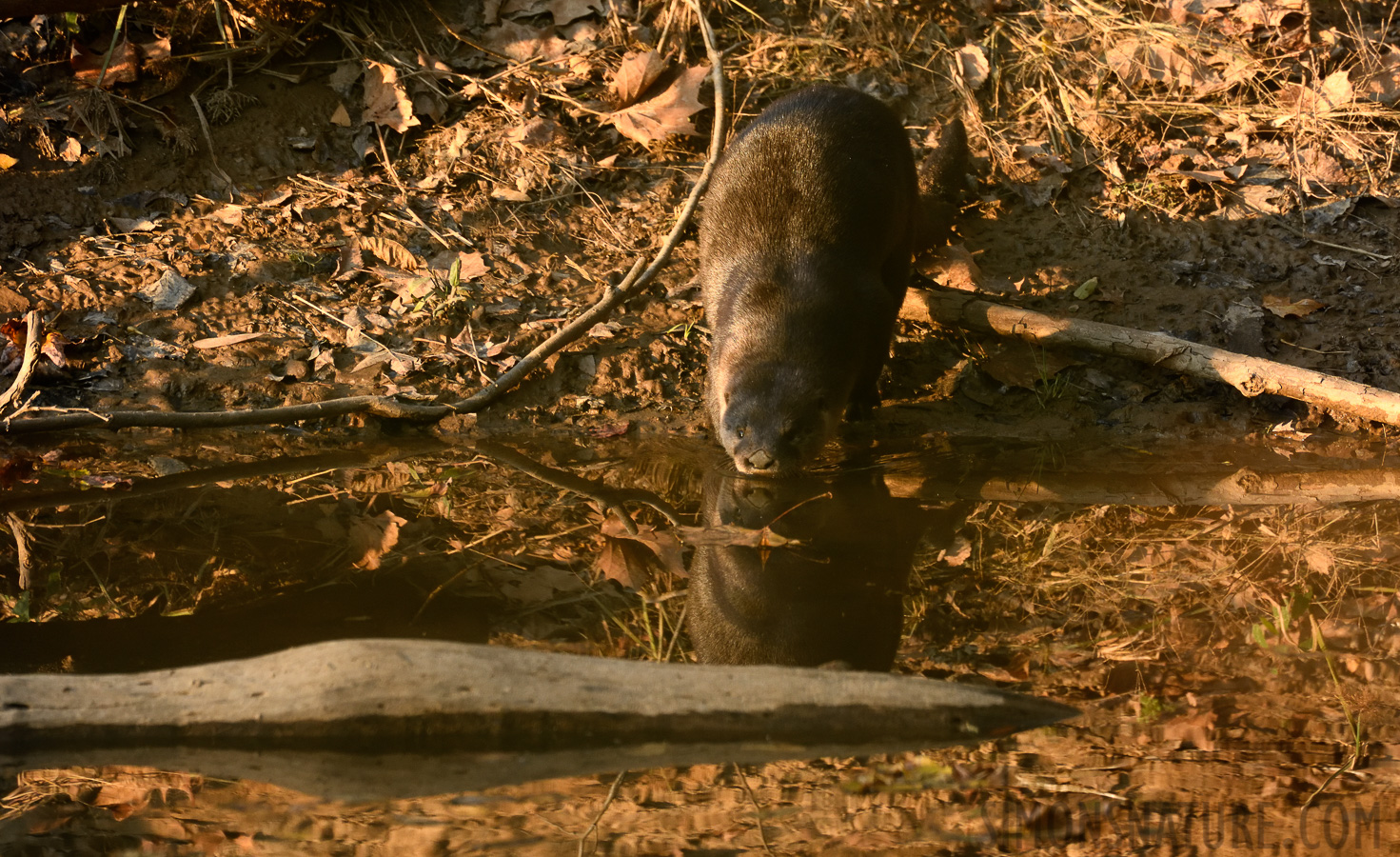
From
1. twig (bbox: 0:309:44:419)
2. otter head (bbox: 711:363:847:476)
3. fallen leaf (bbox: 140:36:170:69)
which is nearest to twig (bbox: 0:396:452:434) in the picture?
twig (bbox: 0:309:44:419)

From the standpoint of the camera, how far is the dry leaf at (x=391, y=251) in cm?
571

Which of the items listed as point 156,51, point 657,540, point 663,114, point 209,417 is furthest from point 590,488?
point 156,51

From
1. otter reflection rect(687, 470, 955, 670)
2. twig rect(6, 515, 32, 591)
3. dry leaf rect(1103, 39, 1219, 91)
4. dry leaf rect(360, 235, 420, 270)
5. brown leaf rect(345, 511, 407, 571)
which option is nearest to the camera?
→ otter reflection rect(687, 470, 955, 670)

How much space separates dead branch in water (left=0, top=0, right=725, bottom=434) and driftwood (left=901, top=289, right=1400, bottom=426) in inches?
49.7

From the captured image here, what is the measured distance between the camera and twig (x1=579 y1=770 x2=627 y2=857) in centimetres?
228

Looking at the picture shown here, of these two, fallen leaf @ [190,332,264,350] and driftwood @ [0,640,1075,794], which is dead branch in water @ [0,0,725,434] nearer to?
fallen leaf @ [190,332,264,350]

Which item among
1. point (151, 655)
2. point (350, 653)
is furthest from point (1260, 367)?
point (151, 655)

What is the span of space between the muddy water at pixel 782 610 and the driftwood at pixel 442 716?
0.13 feet

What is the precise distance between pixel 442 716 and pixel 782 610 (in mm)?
1102

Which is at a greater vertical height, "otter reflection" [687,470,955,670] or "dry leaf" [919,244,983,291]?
"dry leaf" [919,244,983,291]

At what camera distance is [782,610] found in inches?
129

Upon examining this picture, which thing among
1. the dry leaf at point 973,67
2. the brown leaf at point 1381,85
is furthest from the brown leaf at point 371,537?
the brown leaf at point 1381,85

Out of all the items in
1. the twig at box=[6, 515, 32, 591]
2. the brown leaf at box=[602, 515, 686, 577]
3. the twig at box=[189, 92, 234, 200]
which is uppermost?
the twig at box=[189, 92, 234, 200]

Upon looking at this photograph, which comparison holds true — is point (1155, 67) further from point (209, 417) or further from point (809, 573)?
point (209, 417)
